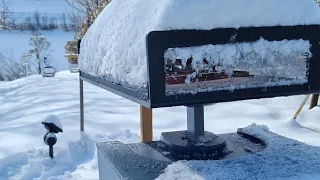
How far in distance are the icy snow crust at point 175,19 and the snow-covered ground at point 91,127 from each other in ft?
6.15

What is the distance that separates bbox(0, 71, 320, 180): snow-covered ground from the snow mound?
69.7 inches

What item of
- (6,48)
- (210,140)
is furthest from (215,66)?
(6,48)

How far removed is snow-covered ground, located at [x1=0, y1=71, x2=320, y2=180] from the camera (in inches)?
121

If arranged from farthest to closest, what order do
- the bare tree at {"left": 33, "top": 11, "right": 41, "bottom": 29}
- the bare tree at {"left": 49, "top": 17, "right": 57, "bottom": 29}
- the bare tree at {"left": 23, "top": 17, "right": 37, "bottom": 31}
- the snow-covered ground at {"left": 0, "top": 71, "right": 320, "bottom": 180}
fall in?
the bare tree at {"left": 49, "top": 17, "right": 57, "bottom": 29}, the bare tree at {"left": 33, "top": 11, "right": 41, "bottom": 29}, the bare tree at {"left": 23, "top": 17, "right": 37, "bottom": 31}, the snow-covered ground at {"left": 0, "top": 71, "right": 320, "bottom": 180}

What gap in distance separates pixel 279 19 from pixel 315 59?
0.19m

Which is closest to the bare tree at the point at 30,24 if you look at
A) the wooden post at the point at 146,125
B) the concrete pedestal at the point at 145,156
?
the wooden post at the point at 146,125

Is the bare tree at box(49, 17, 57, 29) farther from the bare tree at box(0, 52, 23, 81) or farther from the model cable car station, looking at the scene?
the model cable car station

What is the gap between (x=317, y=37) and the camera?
108cm

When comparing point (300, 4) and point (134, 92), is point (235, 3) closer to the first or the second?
point (300, 4)

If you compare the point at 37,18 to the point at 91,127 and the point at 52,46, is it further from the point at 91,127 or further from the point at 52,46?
the point at 91,127

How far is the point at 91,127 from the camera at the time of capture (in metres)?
4.12

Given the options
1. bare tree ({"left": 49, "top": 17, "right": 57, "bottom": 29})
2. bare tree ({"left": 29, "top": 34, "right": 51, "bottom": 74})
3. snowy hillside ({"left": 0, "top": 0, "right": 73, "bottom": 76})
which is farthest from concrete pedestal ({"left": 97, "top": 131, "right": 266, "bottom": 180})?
bare tree ({"left": 49, "top": 17, "right": 57, "bottom": 29})

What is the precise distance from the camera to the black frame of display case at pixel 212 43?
90cm

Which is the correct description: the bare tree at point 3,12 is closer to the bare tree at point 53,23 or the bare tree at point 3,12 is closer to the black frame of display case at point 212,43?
the black frame of display case at point 212,43
